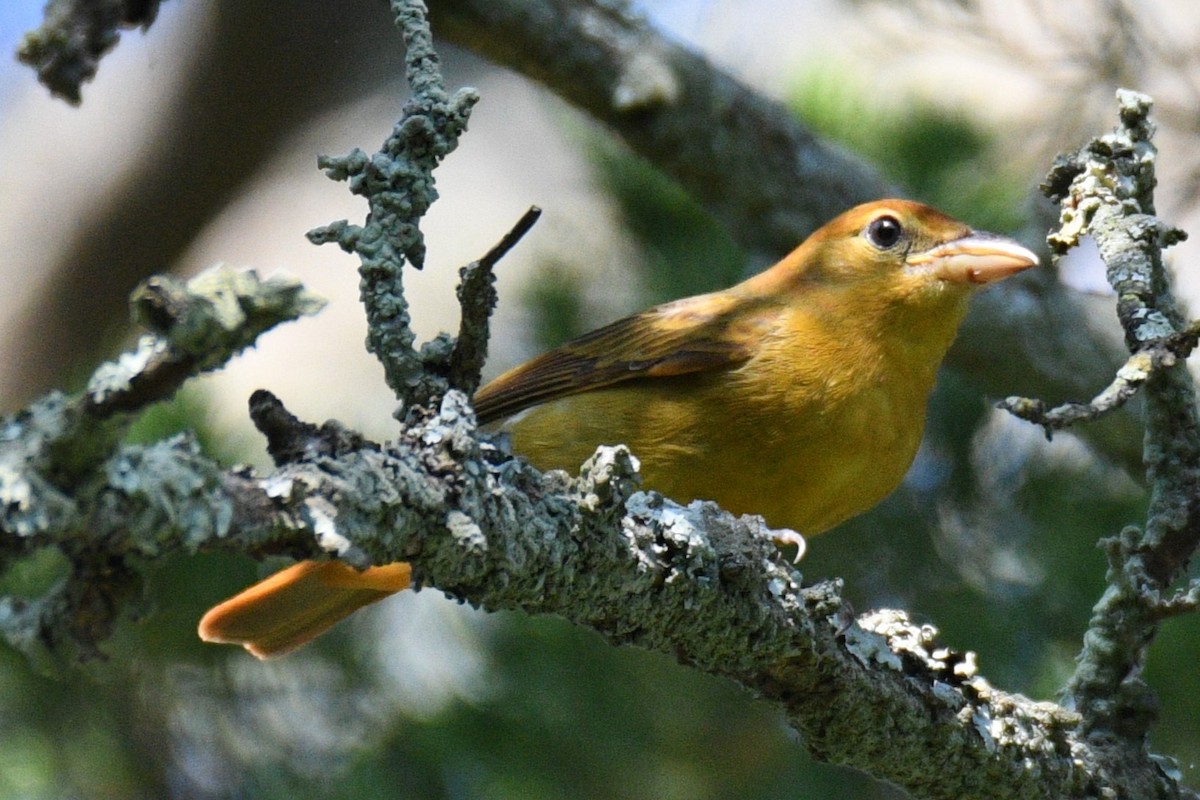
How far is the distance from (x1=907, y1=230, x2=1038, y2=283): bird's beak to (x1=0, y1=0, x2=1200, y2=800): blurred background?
75 centimetres

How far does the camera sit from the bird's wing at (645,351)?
12.9 feet

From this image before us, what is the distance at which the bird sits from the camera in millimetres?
3666

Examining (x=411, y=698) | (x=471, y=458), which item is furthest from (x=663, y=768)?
(x=471, y=458)

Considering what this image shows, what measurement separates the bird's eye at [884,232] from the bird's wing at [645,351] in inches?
14.4

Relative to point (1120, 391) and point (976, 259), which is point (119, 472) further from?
point (976, 259)

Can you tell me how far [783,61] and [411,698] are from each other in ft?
11.3

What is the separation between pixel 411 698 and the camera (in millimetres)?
A: 4094

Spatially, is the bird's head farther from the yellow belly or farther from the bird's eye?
the yellow belly

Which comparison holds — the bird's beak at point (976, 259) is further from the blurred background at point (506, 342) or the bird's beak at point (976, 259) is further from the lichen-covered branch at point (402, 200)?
the lichen-covered branch at point (402, 200)

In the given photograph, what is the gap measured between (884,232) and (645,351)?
2.73ft

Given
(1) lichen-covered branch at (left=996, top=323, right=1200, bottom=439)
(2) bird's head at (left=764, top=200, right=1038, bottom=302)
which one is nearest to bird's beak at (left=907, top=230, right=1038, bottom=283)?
(2) bird's head at (left=764, top=200, right=1038, bottom=302)

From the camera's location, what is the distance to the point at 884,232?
4.29 meters

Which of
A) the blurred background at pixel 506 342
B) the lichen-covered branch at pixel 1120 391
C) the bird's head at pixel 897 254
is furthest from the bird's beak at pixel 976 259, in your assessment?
the lichen-covered branch at pixel 1120 391

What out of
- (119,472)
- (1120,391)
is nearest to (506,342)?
(1120,391)
